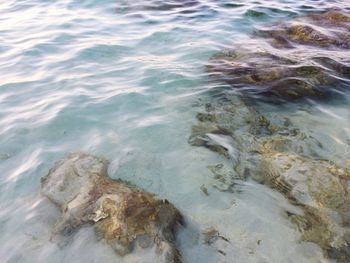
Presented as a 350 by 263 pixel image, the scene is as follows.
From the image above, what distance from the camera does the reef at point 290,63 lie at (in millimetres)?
5609

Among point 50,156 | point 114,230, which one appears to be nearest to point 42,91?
point 50,156

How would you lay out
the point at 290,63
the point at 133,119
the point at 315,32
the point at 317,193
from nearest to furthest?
the point at 317,193
the point at 133,119
the point at 290,63
the point at 315,32

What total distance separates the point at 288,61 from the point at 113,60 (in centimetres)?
307

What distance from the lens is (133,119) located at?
513cm

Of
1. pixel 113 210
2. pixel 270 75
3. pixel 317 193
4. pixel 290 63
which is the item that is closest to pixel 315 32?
pixel 290 63

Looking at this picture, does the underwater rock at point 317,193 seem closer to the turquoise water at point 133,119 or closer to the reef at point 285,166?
the reef at point 285,166

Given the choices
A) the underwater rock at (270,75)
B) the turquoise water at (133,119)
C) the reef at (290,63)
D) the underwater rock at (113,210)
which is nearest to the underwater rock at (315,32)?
the reef at (290,63)

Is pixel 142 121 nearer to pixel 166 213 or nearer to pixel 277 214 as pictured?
pixel 166 213

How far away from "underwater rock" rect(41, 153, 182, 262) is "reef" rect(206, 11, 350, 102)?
266 cm

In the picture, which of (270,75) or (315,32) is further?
(315,32)

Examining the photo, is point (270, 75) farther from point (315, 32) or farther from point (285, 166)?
point (315, 32)

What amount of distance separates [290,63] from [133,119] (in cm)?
294

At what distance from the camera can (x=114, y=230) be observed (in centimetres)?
321

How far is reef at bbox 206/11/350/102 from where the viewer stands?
561 centimetres
